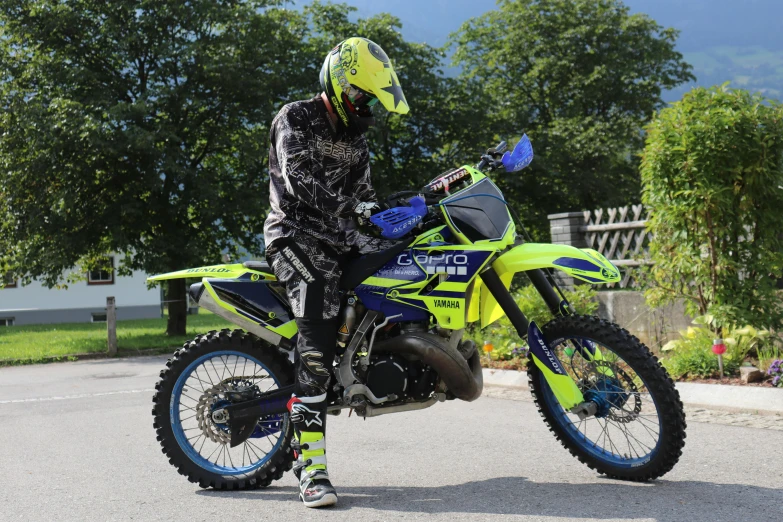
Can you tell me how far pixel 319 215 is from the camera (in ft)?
15.3

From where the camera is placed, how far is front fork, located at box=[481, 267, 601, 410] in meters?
4.47

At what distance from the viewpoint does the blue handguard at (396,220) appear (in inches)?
170

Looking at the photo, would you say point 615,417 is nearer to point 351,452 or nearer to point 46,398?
point 351,452

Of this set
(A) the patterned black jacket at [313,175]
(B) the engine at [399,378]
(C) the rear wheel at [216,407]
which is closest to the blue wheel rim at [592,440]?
(B) the engine at [399,378]

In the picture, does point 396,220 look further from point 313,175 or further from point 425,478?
point 425,478

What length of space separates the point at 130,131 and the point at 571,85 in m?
23.4

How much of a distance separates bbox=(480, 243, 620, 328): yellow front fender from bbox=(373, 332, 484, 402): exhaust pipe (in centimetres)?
29

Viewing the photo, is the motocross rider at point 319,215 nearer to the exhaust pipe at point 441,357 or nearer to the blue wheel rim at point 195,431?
the blue wheel rim at point 195,431

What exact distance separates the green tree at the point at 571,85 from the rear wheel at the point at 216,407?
2988cm

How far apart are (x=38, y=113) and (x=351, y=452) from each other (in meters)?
18.5

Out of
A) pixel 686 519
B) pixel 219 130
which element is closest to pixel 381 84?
pixel 686 519

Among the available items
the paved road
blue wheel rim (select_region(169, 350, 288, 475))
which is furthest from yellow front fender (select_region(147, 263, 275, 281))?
the paved road

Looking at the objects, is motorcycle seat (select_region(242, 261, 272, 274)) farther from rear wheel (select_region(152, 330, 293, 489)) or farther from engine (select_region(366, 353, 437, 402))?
engine (select_region(366, 353, 437, 402))

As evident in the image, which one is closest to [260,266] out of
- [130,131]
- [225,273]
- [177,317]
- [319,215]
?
[225,273]
